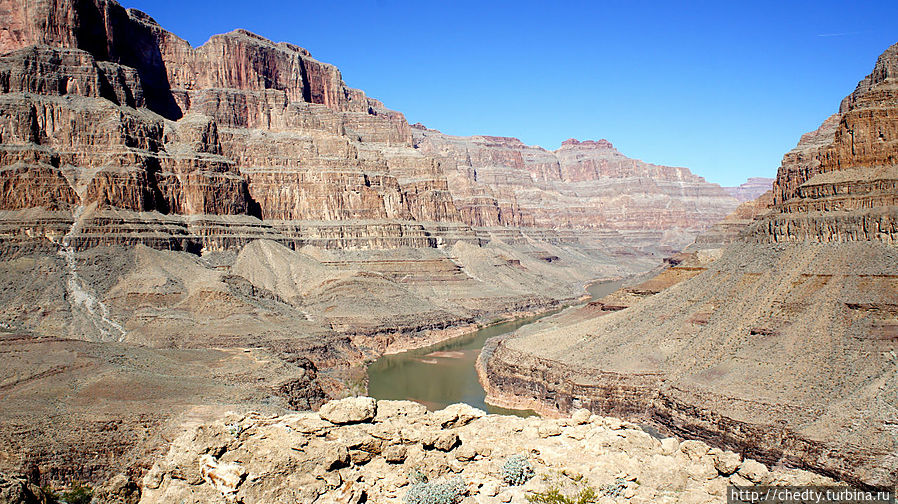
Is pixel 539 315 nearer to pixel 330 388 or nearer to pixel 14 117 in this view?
pixel 330 388

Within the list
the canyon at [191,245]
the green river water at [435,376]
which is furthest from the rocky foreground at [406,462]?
the green river water at [435,376]

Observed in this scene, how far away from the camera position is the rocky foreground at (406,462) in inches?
609

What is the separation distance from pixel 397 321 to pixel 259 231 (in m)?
31.4

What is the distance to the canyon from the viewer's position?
3819 cm

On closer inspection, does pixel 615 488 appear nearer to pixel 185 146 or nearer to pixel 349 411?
pixel 349 411

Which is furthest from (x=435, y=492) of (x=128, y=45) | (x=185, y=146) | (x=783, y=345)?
(x=128, y=45)

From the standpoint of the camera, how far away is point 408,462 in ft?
53.6

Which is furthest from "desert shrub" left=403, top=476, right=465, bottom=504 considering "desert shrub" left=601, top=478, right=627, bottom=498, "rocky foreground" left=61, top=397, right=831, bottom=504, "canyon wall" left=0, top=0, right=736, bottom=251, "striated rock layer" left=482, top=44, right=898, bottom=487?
"canyon wall" left=0, top=0, right=736, bottom=251

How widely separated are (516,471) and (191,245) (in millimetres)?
81536

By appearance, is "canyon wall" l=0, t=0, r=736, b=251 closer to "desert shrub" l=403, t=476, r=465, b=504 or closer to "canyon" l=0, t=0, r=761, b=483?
"canyon" l=0, t=0, r=761, b=483

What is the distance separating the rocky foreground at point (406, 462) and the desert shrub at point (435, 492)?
13cm

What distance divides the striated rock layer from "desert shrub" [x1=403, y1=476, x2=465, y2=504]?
19.6 meters

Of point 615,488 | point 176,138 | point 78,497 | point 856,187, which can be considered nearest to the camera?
point 615,488

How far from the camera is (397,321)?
264 feet
